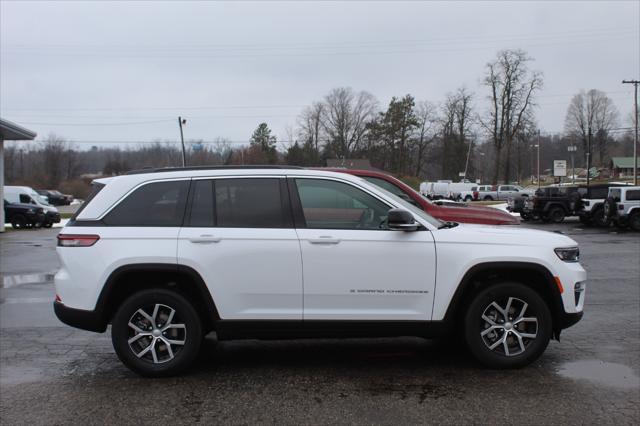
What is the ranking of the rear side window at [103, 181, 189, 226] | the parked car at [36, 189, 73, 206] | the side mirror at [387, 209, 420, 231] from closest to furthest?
the side mirror at [387, 209, 420, 231] < the rear side window at [103, 181, 189, 226] < the parked car at [36, 189, 73, 206]

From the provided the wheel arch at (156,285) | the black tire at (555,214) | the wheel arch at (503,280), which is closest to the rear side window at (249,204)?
the wheel arch at (156,285)

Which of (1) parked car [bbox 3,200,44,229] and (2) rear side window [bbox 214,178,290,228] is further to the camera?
(1) parked car [bbox 3,200,44,229]

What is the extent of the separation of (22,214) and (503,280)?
28.1m

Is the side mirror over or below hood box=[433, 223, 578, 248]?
over

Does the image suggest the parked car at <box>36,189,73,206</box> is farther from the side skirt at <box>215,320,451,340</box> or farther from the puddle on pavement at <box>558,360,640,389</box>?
the puddle on pavement at <box>558,360,640,389</box>

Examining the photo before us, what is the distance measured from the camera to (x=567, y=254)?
486 centimetres

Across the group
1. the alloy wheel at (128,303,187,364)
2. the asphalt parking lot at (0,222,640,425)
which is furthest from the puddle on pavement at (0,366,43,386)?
the alloy wheel at (128,303,187,364)

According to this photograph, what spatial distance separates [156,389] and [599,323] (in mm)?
5287

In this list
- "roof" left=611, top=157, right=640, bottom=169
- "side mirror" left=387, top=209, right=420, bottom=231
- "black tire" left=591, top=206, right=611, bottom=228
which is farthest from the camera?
"roof" left=611, top=157, right=640, bottom=169

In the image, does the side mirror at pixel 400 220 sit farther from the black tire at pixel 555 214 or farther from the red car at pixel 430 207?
the black tire at pixel 555 214

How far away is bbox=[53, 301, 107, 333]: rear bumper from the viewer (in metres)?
4.68

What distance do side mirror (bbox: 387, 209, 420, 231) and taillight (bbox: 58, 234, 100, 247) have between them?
2527 mm

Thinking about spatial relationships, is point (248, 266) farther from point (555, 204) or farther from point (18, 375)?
point (555, 204)

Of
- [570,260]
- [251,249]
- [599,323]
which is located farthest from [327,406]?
[599,323]
